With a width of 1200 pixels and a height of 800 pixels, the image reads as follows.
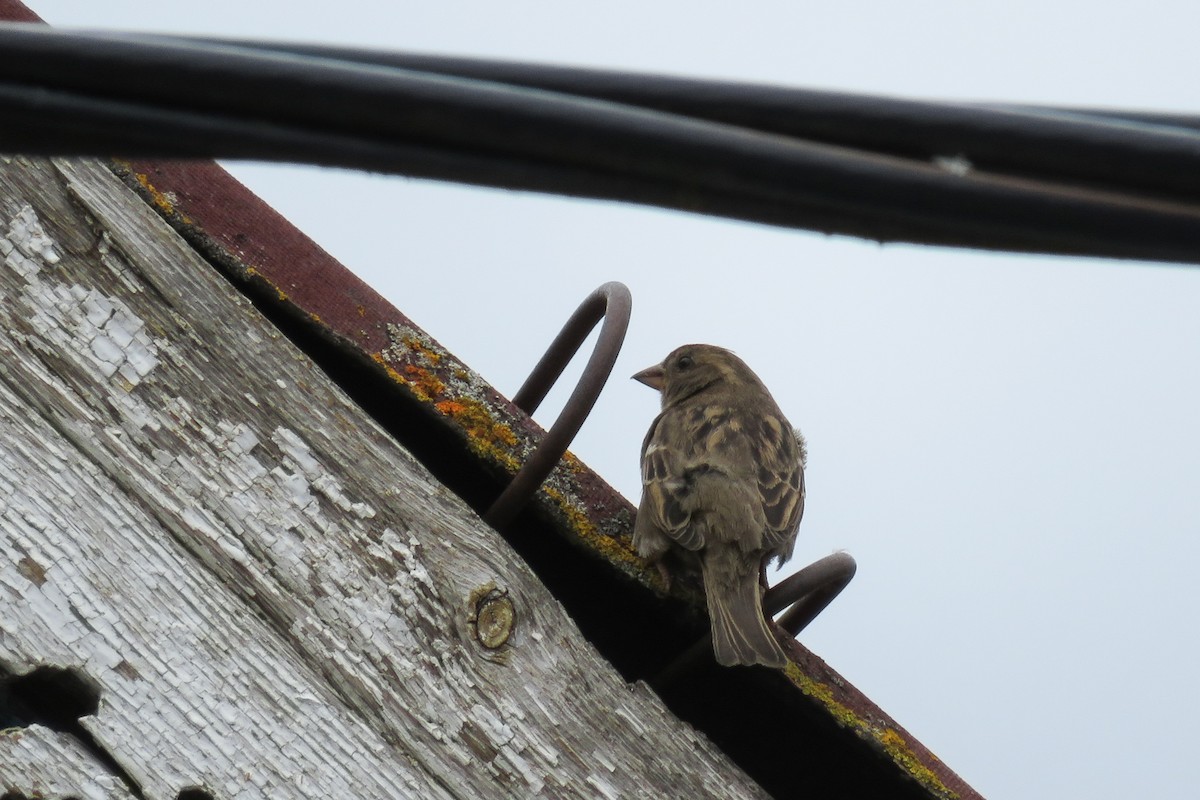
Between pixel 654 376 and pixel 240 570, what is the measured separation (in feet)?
13.0

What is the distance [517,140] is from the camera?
3.50ft

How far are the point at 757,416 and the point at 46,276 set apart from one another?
3250mm

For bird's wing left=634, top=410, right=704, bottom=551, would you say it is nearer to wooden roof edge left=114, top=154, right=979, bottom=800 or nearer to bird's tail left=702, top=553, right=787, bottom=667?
bird's tail left=702, top=553, right=787, bottom=667

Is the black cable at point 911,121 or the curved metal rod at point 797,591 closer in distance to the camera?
the black cable at point 911,121

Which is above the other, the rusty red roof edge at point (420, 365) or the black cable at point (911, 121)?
the black cable at point (911, 121)

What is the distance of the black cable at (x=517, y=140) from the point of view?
1.03 meters

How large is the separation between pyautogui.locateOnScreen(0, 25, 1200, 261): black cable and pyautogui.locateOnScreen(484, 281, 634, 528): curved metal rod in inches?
53.6

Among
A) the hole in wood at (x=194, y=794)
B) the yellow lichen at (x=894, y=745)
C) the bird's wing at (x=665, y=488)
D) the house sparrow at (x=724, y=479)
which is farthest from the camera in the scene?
the house sparrow at (x=724, y=479)

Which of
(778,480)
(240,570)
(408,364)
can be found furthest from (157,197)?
(778,480)

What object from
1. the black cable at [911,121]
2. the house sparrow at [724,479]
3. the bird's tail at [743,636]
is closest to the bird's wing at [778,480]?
the house sparrow at [724,479]

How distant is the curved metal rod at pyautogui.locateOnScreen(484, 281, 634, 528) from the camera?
2439mm

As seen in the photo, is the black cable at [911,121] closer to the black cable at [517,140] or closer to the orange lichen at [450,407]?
the black cable at [517,140]

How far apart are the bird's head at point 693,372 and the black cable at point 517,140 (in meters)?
4.74

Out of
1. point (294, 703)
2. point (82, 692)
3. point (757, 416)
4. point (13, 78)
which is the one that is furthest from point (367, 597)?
point (757, 416)
